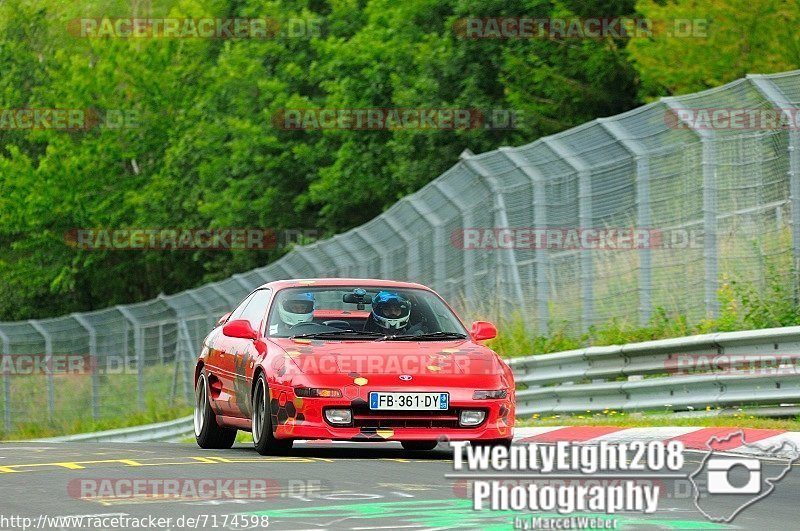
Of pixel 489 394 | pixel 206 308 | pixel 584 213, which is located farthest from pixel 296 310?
pixel 206 308

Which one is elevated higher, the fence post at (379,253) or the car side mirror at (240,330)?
the fence post at (379,253)

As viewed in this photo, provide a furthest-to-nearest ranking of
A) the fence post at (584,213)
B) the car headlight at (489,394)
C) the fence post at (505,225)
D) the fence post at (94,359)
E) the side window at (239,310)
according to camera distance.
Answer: the fence post at (94,359)
the fence post at (505,225)
the fence post at (584,213)
the side window at (239,310)
the car headlight at (489,394)

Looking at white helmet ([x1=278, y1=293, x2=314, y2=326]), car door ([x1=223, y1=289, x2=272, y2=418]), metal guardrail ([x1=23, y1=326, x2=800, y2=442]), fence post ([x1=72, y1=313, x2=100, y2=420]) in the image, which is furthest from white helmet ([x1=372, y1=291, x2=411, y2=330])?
fence post ([x1=72, y1=313, x2=100, y2=420])

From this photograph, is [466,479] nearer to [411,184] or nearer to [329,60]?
[411,184]

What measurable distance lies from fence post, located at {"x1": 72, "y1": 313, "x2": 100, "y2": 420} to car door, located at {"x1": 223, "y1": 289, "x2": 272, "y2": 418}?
21.6 metres

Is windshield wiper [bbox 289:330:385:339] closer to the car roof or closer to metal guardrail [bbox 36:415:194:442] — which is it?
the car roof

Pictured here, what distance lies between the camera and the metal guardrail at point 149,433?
2889 centimetres

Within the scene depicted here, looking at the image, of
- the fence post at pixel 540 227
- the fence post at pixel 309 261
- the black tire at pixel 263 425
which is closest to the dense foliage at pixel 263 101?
the fence post at pixel 309 261

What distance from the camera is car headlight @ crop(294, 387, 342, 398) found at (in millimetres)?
12195

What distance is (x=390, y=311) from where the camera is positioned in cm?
1344

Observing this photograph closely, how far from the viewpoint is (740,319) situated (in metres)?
17.1

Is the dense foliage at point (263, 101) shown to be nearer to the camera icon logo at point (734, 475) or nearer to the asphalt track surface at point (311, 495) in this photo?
the camera icon logo at point (734, 475)

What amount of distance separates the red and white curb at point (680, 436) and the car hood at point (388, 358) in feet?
5.75

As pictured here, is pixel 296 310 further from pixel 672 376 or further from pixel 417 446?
pixel 672 376
